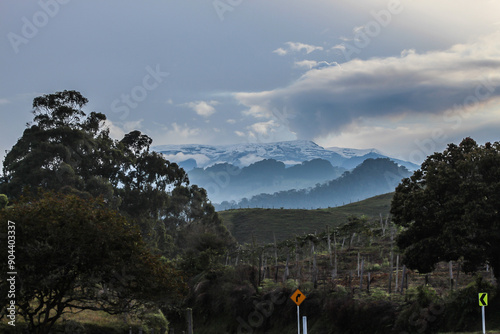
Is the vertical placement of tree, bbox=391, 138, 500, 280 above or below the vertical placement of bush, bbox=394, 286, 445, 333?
above

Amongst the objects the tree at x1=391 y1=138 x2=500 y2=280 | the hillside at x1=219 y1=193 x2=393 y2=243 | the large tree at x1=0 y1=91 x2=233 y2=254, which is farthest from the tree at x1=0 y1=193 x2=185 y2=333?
the hillside at x1=219 y1=193 x2=393 y2=243

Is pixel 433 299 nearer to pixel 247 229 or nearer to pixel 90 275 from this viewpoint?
pixel 90 275

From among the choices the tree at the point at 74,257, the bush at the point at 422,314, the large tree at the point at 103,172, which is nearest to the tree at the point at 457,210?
the bush at the point at 422,314

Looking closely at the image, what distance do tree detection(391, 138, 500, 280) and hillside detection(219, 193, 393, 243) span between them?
84.3 m

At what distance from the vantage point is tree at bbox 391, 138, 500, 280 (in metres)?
20.2

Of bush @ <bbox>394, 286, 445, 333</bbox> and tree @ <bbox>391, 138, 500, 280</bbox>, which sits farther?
bush @ <bbox>394, 286, 445, 333</bbox>

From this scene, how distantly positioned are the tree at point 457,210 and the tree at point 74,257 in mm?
11234

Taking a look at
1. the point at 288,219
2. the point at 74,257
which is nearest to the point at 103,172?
the point at 74,257

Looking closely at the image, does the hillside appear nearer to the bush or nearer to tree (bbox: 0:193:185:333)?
the bush

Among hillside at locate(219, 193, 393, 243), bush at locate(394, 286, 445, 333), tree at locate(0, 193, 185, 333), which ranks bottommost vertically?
bush at locate(394, 286, 445, 333)

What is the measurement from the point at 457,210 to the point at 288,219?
340ft

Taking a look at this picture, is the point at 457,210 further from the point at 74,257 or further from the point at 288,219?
the point at 288,219

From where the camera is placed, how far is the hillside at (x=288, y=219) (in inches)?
4449

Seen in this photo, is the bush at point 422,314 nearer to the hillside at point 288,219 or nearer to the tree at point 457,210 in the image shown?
the tree at point 457,210
